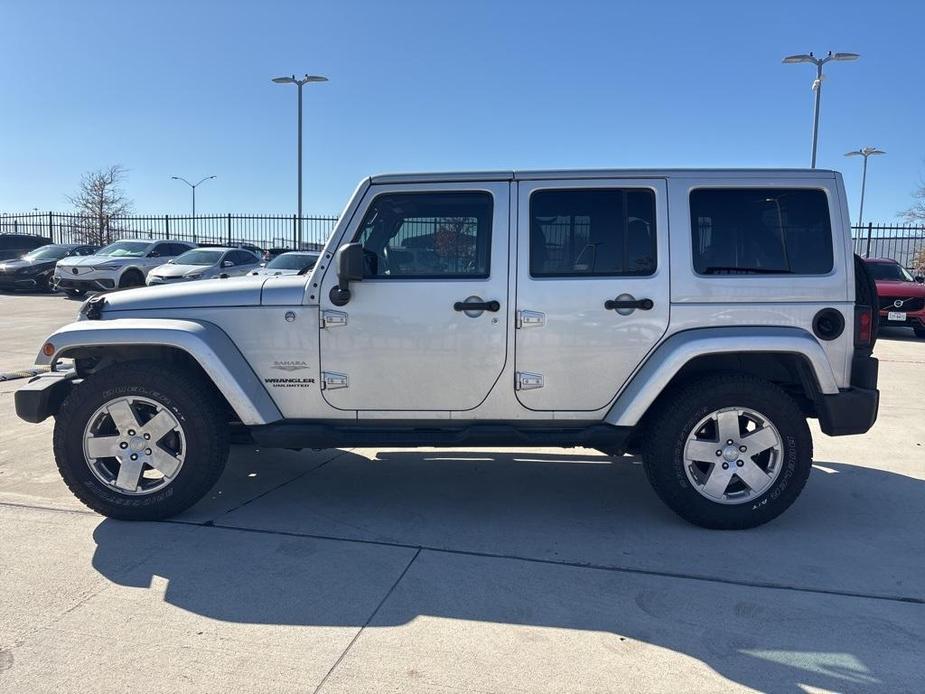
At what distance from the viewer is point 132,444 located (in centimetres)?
411

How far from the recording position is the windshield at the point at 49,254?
21391 millimetres

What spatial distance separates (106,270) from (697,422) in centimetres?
1772

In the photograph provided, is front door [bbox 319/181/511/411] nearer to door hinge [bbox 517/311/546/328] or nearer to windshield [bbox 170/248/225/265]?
door hinge [bbox 517/311/546/328]

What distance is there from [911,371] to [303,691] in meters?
10.2

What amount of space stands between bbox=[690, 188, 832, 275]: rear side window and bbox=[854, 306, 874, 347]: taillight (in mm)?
302

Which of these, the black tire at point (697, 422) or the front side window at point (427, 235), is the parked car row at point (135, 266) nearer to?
the front side window at point (427, 235)

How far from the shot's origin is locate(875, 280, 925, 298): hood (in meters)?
14.1

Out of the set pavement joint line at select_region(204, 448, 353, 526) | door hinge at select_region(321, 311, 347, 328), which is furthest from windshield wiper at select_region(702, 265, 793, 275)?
pavement joint line at select_region(204, 448, 353, 526)

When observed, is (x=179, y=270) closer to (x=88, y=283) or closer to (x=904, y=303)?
(x=88, y=283)

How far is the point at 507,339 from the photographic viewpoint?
13.3ft

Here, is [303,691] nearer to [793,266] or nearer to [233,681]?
[233,681]

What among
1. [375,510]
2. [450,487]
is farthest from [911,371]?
[375,510]

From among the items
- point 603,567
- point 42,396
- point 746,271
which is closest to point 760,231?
point 746,271

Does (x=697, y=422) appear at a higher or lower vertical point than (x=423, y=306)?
lower
